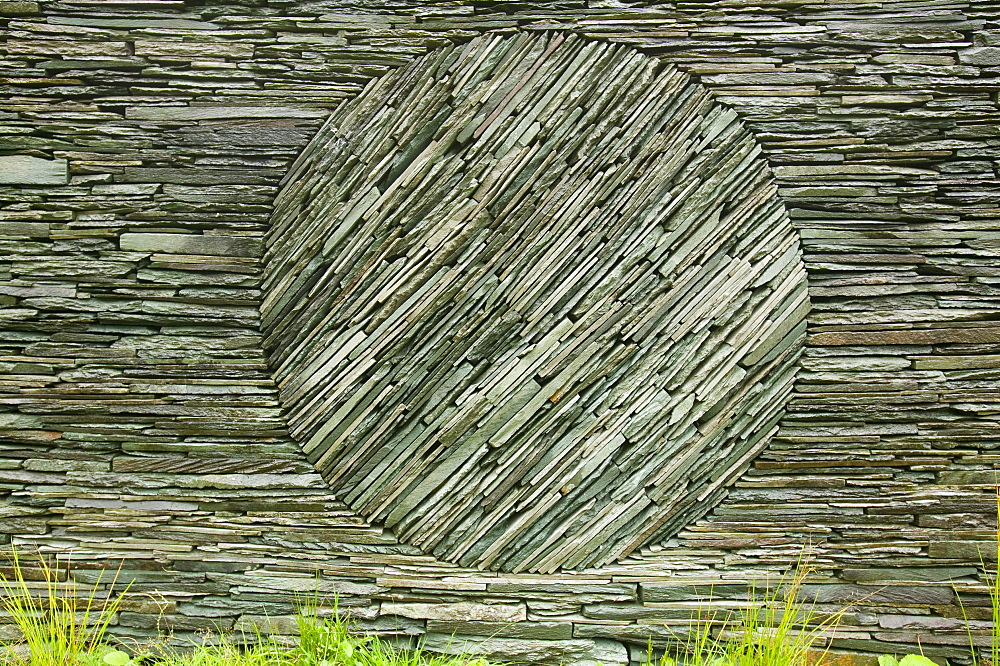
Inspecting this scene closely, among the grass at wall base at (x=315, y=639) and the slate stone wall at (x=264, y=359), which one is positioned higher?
the slate stone wall at (x=264, y=359)

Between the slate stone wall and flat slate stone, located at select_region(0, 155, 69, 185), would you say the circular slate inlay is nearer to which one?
the slate stone wall

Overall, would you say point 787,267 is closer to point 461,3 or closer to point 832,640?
point 832,640

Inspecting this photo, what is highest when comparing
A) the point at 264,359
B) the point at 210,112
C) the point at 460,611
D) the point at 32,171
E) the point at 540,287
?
the point at 210,112

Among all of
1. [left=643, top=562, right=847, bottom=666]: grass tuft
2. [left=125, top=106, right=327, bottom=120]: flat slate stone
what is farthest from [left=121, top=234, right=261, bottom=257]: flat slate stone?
[left=643, top=562, right=847, bottom=666]: grass tuft

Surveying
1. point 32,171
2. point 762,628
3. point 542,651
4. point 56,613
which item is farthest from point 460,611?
point 32,171

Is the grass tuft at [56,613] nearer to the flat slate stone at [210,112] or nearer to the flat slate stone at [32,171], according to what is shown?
the flat slate stone at [32,171]

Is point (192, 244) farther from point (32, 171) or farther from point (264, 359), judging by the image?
point (32, 171)

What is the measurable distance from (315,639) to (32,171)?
1997 millimetres

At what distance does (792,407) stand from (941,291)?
2.32 feet

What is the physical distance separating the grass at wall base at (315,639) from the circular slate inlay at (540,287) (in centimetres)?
43

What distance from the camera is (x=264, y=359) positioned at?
2518 mm

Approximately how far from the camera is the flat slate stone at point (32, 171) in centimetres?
250

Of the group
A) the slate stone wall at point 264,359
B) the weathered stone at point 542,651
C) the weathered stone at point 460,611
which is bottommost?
the weathered stone at point 542,651

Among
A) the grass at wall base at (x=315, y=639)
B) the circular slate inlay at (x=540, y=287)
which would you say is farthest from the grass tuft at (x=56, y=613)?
the circular slate inlay at (x=540, y=287)
